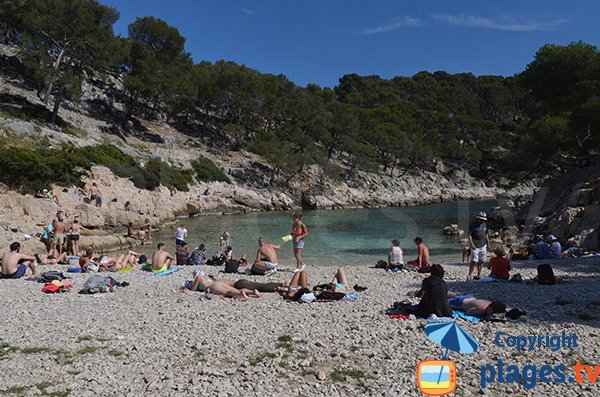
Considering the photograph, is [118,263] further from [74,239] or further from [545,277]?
[545,277]

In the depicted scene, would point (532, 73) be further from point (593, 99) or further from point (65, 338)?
point (65, 338)

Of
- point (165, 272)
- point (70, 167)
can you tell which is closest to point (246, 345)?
point (165, 272)

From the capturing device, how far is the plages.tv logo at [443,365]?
17.7 feet

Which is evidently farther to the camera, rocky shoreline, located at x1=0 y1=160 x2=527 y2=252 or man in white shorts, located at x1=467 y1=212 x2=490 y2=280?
rocky shoreline, located at x1=0 y1=160 x2=527 y2=252

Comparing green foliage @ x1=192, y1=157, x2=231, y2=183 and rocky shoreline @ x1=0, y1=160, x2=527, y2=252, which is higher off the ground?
green foliage @ x1=192, y1=157, x2=231, y2=183

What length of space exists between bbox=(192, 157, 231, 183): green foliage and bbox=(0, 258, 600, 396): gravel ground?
35457mm

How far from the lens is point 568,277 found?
12.9m

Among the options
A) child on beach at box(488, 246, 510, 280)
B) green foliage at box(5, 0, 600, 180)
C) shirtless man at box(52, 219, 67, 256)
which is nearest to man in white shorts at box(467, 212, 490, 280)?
child on beach at box(488, 246, 510, 280)

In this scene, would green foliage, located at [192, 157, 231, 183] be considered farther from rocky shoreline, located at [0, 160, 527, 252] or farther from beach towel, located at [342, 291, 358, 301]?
beach towel, located at [342, 291, 358, 301]

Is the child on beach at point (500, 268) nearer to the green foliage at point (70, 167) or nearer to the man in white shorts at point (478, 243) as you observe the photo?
the man in white shorts at point (478, 243)

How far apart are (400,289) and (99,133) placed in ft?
141

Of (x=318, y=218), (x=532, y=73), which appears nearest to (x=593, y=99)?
(x=532, y=73)

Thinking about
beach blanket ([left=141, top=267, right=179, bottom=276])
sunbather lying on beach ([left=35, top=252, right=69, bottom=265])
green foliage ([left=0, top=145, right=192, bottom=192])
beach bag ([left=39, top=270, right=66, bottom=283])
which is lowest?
sunbather lying on beach ([left=35, top=252, right=69, bottom=265])

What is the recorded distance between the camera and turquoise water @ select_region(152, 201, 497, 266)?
21000 millimetres
